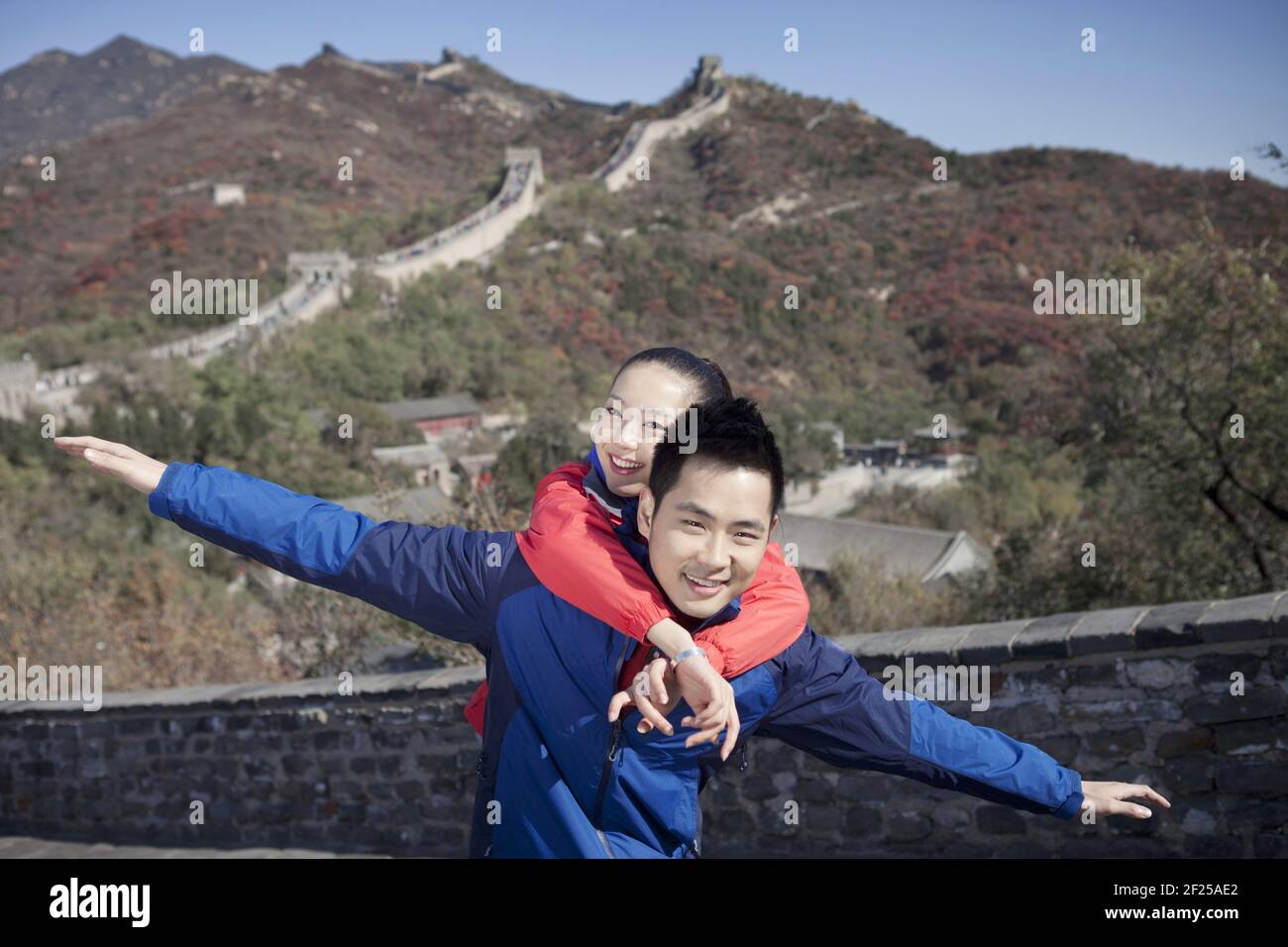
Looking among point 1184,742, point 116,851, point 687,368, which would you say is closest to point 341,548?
point 687,368

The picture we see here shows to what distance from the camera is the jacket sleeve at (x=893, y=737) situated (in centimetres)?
190

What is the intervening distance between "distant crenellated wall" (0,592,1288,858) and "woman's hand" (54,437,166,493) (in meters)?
2.55

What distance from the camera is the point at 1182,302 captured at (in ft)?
37.0

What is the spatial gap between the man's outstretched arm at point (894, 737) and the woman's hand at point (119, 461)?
1183 mm

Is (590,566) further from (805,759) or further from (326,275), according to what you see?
(326,275)

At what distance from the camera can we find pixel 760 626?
1.76 m

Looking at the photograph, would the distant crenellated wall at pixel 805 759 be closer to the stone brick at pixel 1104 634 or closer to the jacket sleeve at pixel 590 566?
the stone brick at pixel 1104 634

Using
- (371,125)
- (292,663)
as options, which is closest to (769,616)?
(292,663)

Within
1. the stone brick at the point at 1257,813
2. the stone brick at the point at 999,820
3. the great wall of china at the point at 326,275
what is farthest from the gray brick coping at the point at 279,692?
the great wall of china at the point at 326,275

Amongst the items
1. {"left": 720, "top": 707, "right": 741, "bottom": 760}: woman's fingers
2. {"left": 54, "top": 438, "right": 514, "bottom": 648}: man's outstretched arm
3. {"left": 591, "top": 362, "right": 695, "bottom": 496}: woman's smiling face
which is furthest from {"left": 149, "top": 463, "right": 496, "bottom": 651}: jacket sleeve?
{"left": 720, "top": 707, "right": 741, "bottom": 760}: woman's fingers

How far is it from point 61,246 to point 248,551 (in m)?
66.2

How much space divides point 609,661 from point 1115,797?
1067 mm

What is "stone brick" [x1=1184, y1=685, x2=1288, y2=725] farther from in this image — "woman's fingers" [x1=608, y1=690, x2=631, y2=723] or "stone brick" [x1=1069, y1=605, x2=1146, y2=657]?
"woman's fingers" [x1=608, y1=690, x2=631, y2=723]

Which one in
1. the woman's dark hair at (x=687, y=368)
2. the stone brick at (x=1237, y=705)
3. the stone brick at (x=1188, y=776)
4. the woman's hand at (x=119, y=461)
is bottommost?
the stone brick at (x=1188, y=776)
